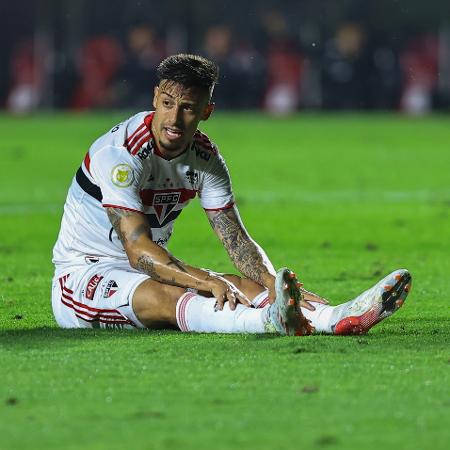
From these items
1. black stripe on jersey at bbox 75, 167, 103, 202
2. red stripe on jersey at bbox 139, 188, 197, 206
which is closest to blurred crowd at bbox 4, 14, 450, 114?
black stripe on jersey at bbox 75, 167, 103, 202

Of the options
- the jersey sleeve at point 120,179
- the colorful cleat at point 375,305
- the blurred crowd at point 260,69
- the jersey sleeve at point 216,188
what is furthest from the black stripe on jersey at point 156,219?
the blurred crowd at point 260,69

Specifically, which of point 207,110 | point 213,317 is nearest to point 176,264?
point 213,317

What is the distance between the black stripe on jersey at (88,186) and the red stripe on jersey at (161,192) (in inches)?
8.5

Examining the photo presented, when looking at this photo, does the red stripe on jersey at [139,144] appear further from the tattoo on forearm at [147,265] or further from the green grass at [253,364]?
the green grass at [253,364]

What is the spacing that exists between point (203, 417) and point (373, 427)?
0.55 m

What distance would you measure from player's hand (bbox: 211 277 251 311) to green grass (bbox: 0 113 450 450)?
167 millimetres

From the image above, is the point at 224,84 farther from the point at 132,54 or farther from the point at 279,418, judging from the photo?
the point at 279,418

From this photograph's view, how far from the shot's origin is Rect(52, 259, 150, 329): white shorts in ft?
21.8

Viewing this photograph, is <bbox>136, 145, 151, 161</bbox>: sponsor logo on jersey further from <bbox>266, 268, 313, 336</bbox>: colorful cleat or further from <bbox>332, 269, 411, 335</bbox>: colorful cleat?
<bbox>332, 269, 411, 335</bbox>: colorful cleat

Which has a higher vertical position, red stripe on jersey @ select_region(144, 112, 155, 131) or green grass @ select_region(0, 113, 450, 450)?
red stripe on jersey @ select_region(144, 112, 155, 131)

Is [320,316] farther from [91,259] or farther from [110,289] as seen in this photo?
[91,259]

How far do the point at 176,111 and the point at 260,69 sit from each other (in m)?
26.2

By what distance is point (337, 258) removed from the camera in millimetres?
10414

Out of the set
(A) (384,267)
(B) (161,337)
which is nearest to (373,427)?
(B) (161,337)
